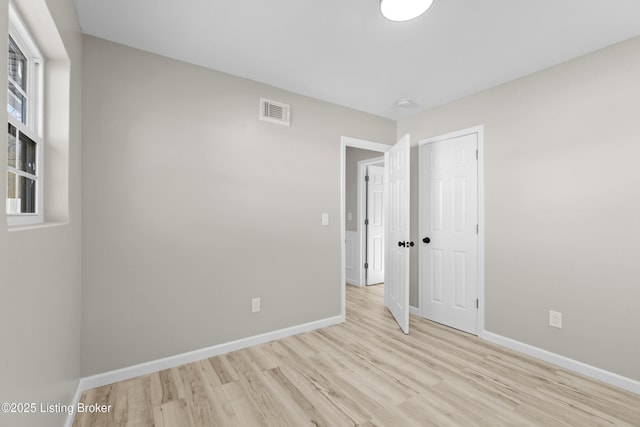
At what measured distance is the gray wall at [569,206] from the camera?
2121 millimetres

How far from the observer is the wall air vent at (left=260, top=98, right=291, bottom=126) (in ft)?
9.29

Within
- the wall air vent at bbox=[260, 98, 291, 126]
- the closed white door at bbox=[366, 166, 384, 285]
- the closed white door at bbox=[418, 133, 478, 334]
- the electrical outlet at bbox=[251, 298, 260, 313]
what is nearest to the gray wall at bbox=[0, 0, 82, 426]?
the electrical outlet at bbox=[251, 298, 260, 313]

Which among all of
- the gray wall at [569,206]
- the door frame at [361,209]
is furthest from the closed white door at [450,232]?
the door frame at [361,209]

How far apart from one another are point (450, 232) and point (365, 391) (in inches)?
76.6

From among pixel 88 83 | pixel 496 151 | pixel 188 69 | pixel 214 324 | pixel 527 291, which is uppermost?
pixel 188 69

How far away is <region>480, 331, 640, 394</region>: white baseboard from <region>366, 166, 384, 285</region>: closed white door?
225 cm

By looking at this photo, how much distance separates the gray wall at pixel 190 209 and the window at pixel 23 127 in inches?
24.1

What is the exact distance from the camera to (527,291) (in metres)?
2.65

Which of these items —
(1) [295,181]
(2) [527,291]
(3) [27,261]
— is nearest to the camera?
(3) [27,261]

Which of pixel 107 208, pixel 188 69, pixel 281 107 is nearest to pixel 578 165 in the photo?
pixel 281 107

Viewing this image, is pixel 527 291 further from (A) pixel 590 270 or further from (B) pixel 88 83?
(B) pixel 88 83

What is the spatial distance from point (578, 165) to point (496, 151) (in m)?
0.67

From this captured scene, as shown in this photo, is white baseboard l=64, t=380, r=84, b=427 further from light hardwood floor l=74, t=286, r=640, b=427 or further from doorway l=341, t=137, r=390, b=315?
doorway l=341, t=137, r=390, b=315

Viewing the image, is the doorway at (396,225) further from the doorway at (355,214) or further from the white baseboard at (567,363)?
the doorway at (355,214)
